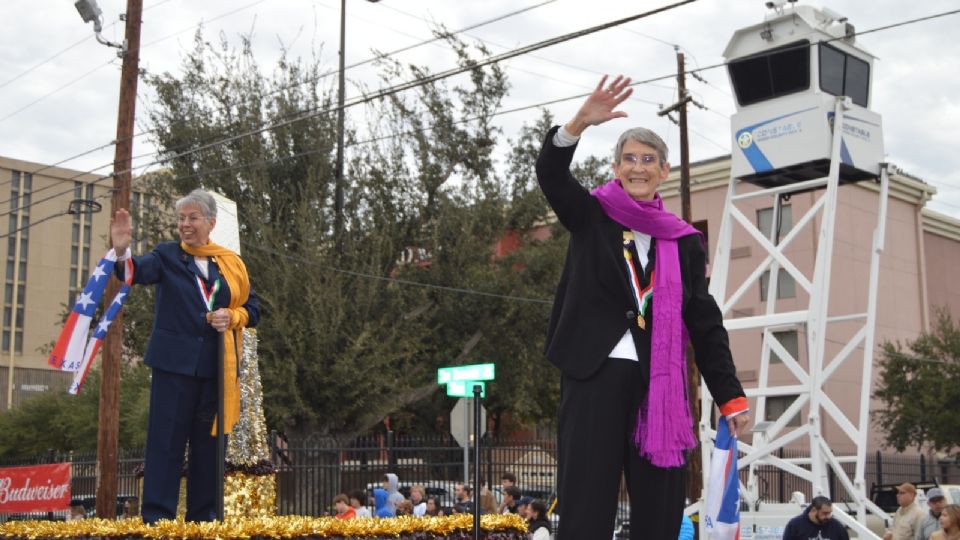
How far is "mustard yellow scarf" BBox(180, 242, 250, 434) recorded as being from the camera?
19.7ft

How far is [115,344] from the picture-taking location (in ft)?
49.4

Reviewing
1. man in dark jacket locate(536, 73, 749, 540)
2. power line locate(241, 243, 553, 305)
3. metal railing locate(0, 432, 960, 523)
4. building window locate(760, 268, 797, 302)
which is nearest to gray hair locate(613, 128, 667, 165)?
man in dark jacket locate(536, 73, 749, 540)

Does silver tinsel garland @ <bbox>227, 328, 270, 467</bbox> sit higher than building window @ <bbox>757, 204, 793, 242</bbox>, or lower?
lower

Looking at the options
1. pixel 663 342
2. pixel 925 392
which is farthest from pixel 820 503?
pixel 925 392

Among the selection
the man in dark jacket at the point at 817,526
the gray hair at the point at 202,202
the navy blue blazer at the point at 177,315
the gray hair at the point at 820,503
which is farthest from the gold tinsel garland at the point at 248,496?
the gray hair at the point at 820,503

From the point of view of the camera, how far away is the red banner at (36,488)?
17.3m

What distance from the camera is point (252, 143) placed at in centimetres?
2659

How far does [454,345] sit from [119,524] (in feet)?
76.7

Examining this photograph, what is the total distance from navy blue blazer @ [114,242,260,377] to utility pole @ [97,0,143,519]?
8.86m

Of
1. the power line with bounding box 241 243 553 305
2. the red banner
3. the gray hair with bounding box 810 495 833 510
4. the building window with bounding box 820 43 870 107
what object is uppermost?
the building window with bounding box 820 43 870 107

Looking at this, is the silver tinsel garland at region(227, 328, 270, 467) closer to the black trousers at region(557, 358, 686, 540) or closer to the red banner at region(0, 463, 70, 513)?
the black trousers at region(557, 358, 686, 540)

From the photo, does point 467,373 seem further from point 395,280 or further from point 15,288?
point 15,288

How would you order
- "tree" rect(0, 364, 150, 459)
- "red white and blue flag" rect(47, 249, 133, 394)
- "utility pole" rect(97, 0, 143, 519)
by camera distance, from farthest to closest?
"tree" rect(0, 364, 150, 459), "utility pole" rect(97, 0, 143, 519), "red white and blue flag" rect(47, 249, 133, 394)

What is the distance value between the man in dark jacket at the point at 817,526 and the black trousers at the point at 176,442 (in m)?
7.99
